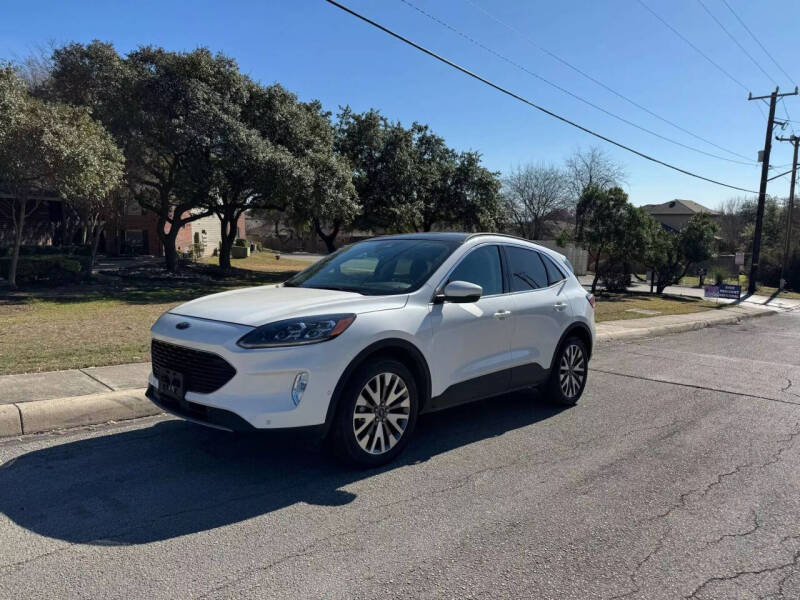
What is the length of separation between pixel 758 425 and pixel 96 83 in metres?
19.2

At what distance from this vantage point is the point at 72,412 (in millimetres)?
5242

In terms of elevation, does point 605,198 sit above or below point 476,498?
above

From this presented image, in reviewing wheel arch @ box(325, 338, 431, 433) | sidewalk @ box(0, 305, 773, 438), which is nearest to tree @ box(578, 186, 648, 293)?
sidewalk @ box(0, 305, 773, 438)

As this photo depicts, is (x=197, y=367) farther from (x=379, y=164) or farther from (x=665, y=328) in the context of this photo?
(x=379, y=164)

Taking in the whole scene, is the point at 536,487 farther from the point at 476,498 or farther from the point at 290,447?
the point at 290,447

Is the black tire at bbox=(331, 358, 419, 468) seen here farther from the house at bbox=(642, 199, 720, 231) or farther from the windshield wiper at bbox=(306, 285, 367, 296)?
the house at bbox=(642, 199, 720, 231)

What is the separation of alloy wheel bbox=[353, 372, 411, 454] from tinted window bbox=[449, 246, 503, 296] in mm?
1156

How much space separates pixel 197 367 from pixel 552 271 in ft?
12.8

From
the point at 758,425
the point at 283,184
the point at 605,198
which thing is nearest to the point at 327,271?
the point at 758,425

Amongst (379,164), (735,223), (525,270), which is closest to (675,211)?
(735,223)

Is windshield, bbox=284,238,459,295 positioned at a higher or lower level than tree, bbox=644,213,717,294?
lower

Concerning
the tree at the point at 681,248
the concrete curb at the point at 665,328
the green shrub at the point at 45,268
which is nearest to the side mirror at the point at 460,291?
the concrete curb at the point at 665,328

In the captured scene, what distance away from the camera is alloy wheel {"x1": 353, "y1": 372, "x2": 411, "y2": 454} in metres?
4.23

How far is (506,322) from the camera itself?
17.6 feet
